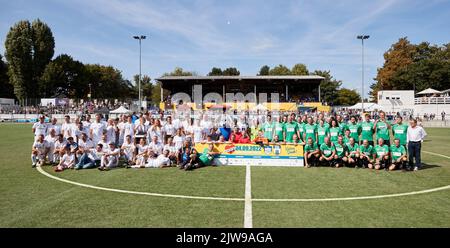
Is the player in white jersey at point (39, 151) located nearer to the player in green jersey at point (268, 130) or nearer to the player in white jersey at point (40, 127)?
the player in white jersey at point (40, 127)

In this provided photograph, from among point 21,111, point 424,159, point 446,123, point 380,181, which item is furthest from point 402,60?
point 21,111

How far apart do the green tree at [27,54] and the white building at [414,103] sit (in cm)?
6253

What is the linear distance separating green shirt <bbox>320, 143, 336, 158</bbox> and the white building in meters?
37.4

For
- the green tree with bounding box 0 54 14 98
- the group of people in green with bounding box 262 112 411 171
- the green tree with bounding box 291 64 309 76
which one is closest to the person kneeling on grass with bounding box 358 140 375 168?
the group of people in green with bounding box 262 112 411 171

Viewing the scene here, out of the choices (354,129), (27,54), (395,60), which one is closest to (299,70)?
(395,60)

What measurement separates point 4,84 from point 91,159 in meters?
66.5

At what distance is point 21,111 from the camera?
4444 cm

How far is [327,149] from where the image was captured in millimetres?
10703

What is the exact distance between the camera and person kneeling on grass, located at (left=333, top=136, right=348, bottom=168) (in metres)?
10.5

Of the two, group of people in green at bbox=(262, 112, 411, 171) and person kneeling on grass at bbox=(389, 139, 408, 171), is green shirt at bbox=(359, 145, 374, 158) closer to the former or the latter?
group of people in green at bbox=(262, 112, 411, 171)

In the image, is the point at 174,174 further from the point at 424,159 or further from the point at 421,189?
the point at 424,159

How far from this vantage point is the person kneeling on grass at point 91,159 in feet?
33.2

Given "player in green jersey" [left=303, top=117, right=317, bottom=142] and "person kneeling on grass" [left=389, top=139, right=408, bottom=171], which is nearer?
"person kneeling on grass" [left=389, top=139, right=408, bottom=171]

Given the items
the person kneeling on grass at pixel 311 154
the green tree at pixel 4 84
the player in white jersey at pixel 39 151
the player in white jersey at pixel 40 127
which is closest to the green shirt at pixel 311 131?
the person kneeling on grass at pixel 311 154
